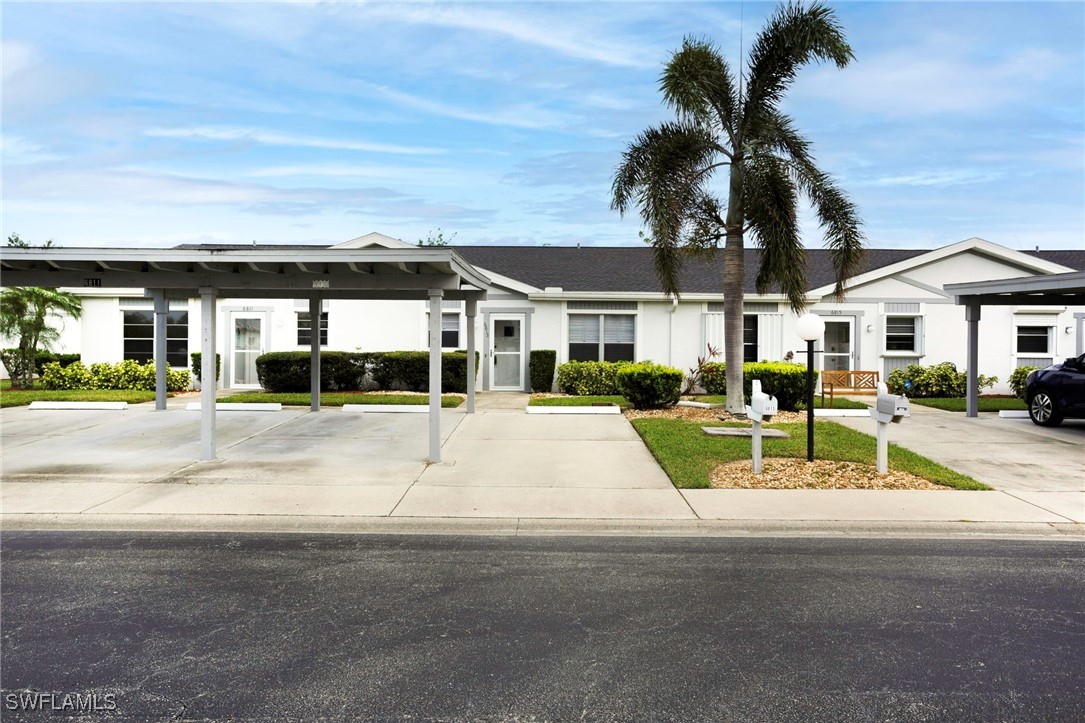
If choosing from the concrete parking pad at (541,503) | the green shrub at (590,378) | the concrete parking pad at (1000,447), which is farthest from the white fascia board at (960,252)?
the concrete parking pad at (541,503)

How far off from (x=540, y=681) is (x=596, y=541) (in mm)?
2864

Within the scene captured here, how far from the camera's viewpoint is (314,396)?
1633 cm

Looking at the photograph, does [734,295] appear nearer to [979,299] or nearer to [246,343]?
[979,299]

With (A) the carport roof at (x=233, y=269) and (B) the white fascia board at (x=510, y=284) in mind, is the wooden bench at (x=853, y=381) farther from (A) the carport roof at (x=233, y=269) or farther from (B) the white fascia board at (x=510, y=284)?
(A) the carport roof at (x=233, y=269)

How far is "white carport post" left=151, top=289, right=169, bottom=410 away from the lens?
16.3 metres

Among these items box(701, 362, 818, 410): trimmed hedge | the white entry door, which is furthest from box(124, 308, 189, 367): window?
box(701, 362, 818, 410): trimmed hedge

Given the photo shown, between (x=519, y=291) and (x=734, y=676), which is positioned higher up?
(x=519, y=291)

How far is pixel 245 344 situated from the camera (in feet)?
69.7

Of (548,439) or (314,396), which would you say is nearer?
(548,439)

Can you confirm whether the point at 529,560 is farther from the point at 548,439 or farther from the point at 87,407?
the point at 87,407

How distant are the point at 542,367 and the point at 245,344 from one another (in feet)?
29.2

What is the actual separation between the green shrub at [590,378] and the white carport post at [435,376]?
9864 mm

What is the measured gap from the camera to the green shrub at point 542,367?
66.3 feet

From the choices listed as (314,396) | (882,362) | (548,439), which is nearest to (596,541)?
(548,439)
